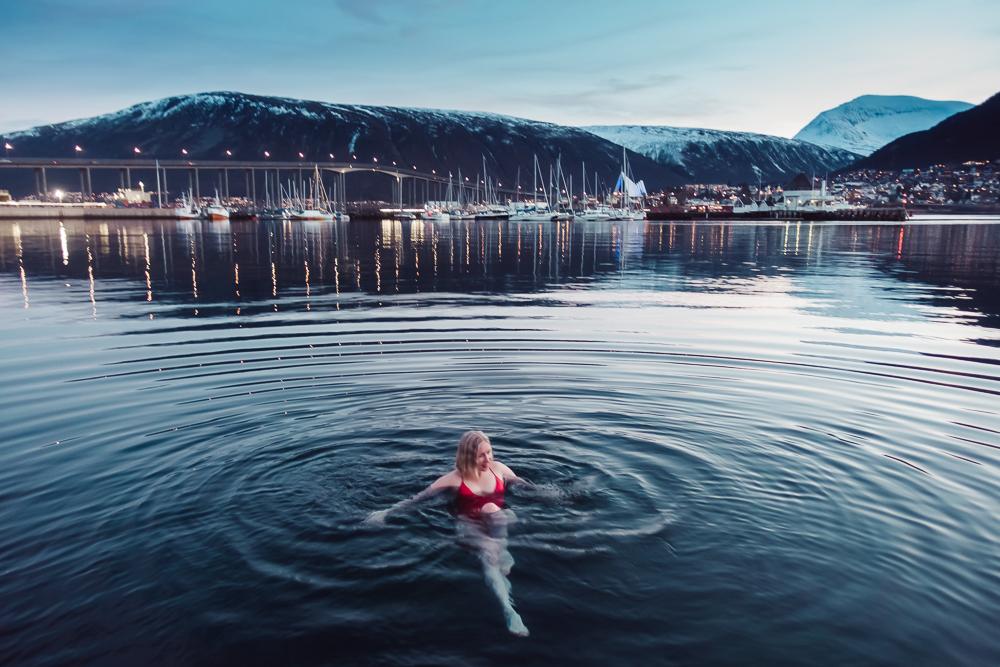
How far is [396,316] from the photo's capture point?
22312 millimetres

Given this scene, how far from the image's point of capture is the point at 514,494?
8.64m

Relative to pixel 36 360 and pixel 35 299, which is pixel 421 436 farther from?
pixel 35 299

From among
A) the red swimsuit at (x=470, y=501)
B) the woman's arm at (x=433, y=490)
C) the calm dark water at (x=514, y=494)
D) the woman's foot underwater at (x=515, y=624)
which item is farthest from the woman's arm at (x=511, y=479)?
the woman's foot underwater at (x=515, y=624)

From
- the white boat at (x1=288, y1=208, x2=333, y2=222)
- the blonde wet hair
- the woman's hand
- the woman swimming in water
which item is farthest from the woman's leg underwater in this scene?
the white boat at (x1=288, y1=208, x2=333, y2=222)

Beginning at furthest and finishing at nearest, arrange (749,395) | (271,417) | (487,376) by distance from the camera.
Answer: (487,376), (749,395), (271,417)

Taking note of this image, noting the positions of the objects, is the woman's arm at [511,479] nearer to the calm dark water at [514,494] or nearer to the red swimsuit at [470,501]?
the calm dark water at [514,494]

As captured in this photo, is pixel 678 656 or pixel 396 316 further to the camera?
pixel 396 316

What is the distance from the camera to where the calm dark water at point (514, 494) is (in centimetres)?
604

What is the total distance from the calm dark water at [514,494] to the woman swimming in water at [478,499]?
0.75ft

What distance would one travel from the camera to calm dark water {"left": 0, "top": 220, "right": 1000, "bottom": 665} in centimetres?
604

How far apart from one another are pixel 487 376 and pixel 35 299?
69.1 ft

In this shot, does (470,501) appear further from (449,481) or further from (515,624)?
(515,624)

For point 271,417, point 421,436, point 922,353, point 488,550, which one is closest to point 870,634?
point 488,550

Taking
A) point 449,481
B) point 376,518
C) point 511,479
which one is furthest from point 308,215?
point 376,518
